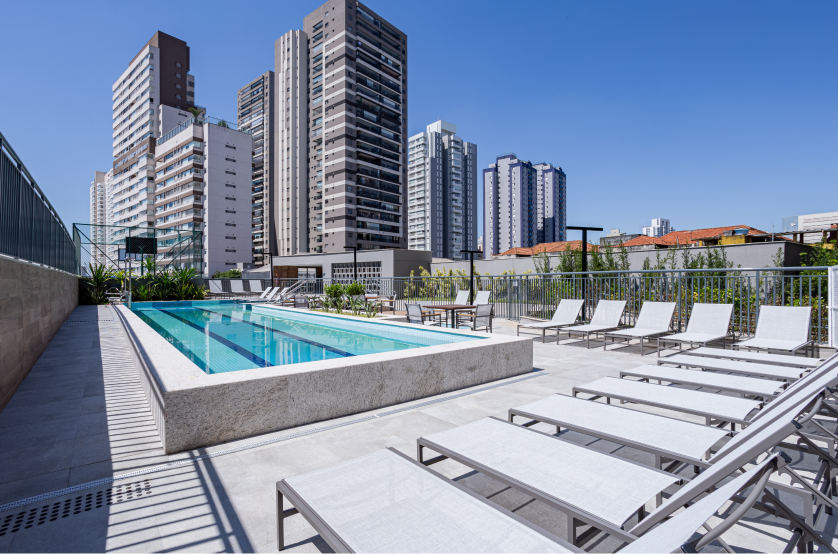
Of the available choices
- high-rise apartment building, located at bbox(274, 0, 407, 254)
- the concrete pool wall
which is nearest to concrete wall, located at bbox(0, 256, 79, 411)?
the concrete pool wall

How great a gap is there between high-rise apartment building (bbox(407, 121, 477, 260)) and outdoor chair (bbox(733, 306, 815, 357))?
98683 mm

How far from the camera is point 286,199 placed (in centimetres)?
7200

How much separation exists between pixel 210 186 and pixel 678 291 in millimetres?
66955

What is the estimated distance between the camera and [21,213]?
5637 mm

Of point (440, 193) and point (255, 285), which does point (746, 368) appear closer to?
point (255, 285)

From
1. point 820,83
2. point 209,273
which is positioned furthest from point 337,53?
point 820,83

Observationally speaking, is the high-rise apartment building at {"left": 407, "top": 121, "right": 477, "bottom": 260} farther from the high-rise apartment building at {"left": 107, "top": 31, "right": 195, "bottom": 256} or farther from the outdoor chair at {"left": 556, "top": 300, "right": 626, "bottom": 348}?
the outdoor chair at {"left": 556, "top": 300, "right": 626, "bottom": 348}

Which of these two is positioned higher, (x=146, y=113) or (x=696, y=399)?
(x=146, y=113)

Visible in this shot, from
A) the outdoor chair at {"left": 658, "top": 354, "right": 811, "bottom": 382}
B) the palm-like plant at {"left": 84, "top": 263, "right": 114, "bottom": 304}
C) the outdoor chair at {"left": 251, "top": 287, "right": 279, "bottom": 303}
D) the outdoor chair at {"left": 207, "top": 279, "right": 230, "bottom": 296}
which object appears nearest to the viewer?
the outdoor chair at {"left": 658, "top": 354, "right": 811, "bottom": 382}

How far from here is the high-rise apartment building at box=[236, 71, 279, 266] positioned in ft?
262

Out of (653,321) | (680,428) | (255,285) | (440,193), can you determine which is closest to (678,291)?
(653,321)

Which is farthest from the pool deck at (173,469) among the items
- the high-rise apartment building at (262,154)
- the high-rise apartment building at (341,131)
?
the high-rise apartment building at (262,154)

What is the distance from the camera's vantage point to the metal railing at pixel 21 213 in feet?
15.4

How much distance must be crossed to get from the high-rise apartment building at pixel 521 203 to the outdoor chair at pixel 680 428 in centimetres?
12486
